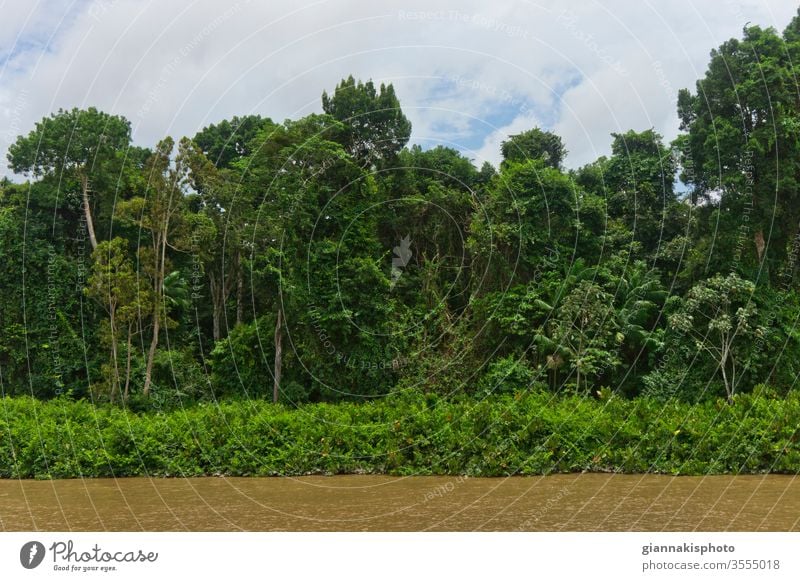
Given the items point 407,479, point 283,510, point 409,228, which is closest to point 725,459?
point 407,479

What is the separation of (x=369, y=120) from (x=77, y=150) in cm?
988

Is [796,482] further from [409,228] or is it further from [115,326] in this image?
[115,326]

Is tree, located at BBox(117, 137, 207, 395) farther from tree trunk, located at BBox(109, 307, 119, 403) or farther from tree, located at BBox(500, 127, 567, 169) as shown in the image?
tree, located at BBox(500, 127, 567, 169)

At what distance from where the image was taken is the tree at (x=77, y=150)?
24.9m

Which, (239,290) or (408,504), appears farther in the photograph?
(239,290)

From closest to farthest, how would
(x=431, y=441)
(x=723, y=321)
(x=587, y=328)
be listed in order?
1. (x=431, y=441)
2. (x=723, y=321)
3. (x=587, y=328)

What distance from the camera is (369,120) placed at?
2434cm

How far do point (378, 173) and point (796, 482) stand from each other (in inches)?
622

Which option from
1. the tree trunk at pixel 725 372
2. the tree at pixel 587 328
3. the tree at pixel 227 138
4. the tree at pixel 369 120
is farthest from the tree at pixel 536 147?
the tree at pixel 227 138

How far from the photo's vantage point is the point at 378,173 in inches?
968

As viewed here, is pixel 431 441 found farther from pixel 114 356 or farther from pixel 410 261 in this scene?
pixel 410 261
